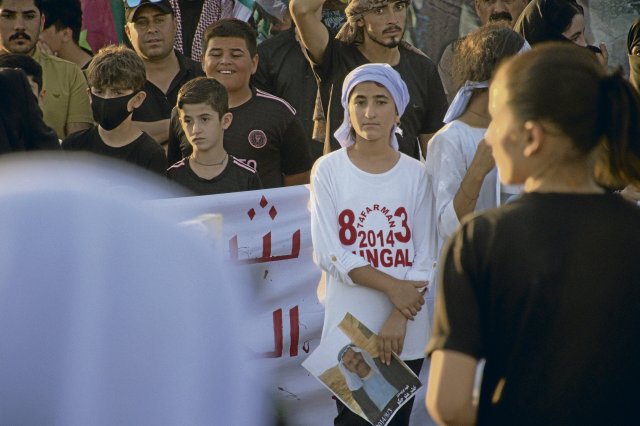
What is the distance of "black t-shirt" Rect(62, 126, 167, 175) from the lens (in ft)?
20.0

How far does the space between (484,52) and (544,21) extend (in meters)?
2.43

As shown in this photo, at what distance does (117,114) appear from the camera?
6.21 m

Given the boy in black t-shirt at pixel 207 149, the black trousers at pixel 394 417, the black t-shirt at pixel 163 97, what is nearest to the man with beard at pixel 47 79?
the black t-shirt at pixel 163 97

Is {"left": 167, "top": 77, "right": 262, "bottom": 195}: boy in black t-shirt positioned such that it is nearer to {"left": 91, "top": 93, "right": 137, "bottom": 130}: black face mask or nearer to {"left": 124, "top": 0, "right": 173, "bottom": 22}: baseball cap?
{"left": 91, "top": 93, "right": 137, "bottom": 130}: black face mask

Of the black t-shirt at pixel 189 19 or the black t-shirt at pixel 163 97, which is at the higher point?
the black t-shirt at pixel 189 19

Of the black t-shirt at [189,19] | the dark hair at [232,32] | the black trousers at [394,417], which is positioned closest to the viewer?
the black trousers at [394,417]

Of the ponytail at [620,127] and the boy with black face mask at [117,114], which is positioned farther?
the boy with black face mask at [117,114]

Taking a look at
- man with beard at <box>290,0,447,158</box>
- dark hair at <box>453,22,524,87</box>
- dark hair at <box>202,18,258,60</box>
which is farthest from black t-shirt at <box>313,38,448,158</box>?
dark hair at <box>453,22,524,87</box>

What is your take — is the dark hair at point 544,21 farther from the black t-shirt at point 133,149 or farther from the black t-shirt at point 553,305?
the black t-shirt at point 553,305

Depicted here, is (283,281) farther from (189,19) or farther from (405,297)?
(189,19)

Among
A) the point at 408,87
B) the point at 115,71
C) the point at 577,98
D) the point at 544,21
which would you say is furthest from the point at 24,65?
the point at 577,98

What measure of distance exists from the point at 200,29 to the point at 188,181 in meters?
2.44

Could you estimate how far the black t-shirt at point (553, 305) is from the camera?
2.58 meters

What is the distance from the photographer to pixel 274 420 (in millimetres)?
1685
